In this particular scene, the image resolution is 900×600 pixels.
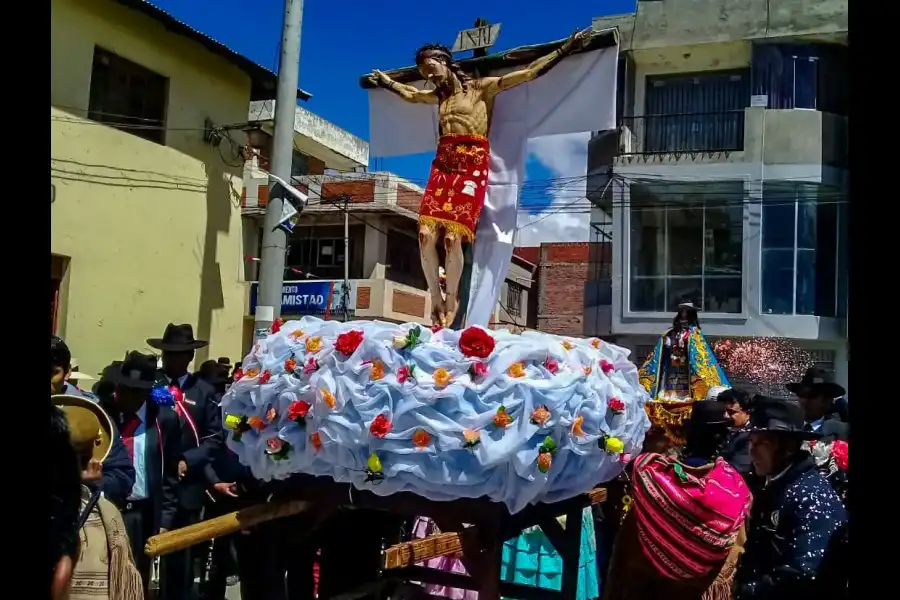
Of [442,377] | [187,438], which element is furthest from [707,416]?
[187,438]

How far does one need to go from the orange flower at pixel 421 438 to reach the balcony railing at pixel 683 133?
13590 mm

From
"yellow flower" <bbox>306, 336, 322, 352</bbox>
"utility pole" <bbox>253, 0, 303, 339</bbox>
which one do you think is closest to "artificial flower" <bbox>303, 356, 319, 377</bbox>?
"yellow flower" <bbox>306, 336, 322, 352</bbox>

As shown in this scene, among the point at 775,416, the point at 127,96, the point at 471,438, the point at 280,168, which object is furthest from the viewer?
the point at 127,96

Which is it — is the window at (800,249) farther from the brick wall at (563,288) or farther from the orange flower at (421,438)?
the orange flower at (421,438)

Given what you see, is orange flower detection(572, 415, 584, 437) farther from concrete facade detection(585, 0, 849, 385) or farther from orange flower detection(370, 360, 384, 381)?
concrete facade detection(585, 0, 849, 385)

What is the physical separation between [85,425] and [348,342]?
923 mm

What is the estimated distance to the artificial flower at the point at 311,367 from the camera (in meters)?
3.14

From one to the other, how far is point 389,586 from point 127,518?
4.77 feet

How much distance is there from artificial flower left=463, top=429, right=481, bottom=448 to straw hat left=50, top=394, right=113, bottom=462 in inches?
45.8

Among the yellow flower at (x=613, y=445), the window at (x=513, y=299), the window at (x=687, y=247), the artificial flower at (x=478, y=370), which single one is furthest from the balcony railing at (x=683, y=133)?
the artificial flower at (x=478, y=370)

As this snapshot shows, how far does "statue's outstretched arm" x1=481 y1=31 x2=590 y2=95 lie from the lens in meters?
4.04

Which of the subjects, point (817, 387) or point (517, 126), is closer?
point (517, 126)

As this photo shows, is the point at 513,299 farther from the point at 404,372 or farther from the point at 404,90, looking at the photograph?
the point at 404,372

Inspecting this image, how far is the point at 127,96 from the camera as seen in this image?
1207cm
